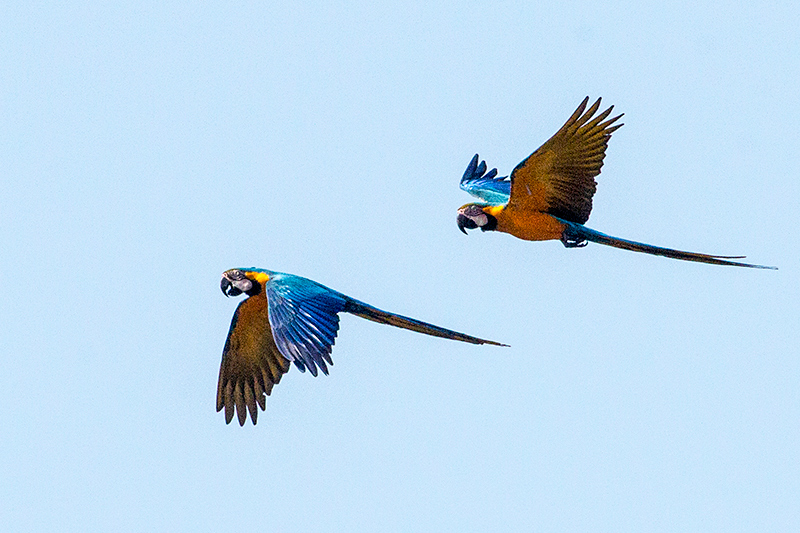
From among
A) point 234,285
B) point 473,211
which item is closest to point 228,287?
point 234,285

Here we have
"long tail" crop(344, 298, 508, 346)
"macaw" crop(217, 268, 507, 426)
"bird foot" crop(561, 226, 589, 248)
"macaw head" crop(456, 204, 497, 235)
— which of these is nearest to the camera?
"macaw" crop(217, 268, 507, 426)

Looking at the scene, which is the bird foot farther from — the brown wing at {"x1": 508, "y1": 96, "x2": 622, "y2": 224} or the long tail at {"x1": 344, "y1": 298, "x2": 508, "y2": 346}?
the long tail at {"x1": 344, "y1": 298, "x2": 508, "y2": 346}

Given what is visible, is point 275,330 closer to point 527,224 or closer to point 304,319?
point 304,319

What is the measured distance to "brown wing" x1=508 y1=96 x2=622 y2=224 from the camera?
48.0ft

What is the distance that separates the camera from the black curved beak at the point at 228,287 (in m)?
15.1

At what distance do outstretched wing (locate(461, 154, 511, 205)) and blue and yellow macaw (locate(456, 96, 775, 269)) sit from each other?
1.26 ft

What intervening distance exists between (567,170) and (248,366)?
393cm

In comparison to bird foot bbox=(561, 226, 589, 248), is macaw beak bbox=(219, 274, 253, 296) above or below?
below

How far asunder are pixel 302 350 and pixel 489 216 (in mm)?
3698

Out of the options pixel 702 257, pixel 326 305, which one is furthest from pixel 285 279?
pixel 702 257

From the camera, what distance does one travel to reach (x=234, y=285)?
1509 centimetres

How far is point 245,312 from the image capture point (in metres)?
15.2

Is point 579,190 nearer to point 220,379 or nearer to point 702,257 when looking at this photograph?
point 702,257

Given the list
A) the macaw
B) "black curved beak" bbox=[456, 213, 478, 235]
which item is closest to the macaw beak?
the macaw
